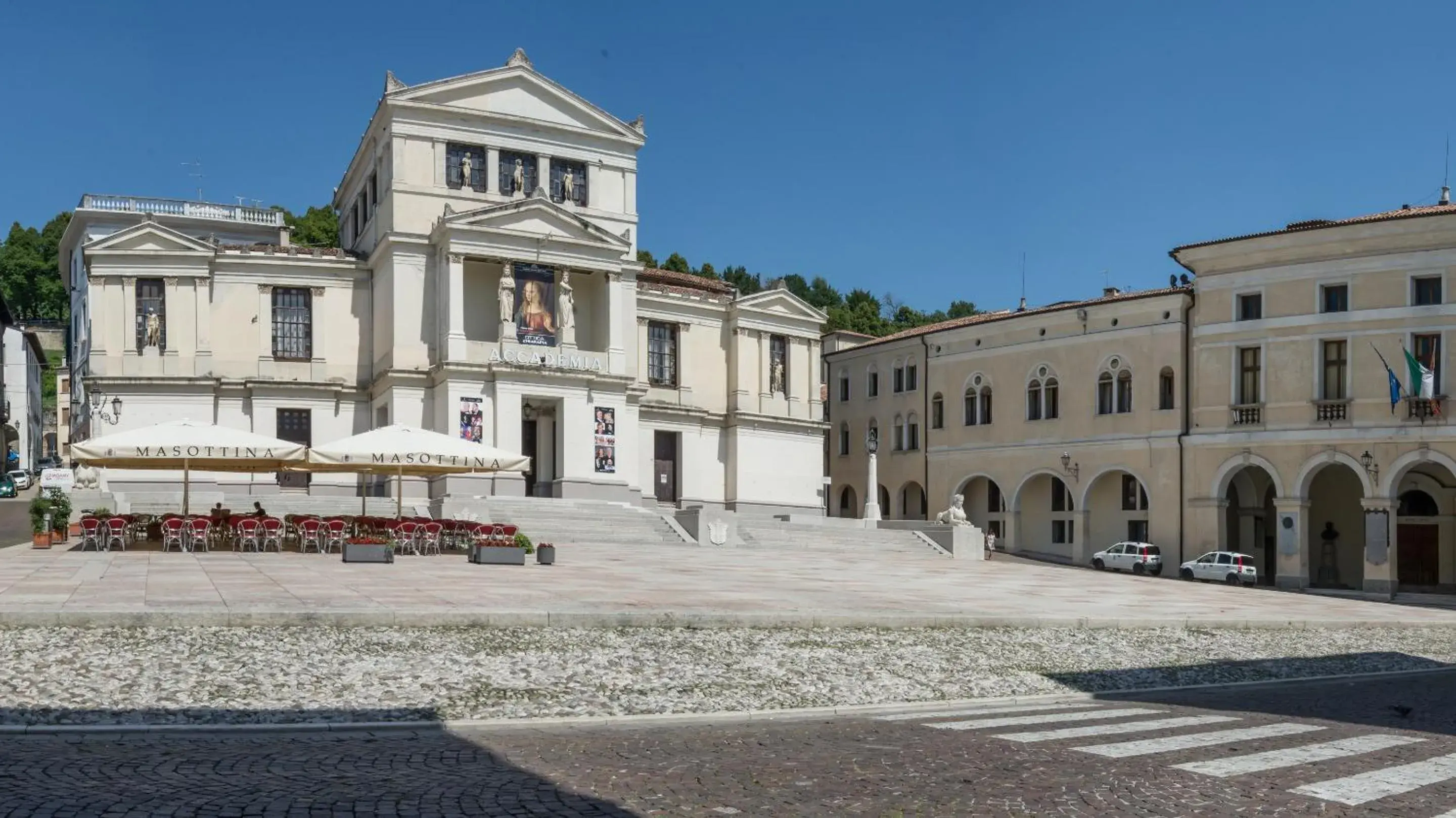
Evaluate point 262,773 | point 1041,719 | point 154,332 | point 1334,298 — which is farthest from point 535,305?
point 262,773

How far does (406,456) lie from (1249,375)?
30.3 m

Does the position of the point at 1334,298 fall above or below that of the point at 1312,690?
above

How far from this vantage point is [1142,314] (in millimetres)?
51344

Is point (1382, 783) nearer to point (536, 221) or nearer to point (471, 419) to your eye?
point (471, 419)

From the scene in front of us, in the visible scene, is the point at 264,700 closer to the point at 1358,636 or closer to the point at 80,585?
the point at 80,585

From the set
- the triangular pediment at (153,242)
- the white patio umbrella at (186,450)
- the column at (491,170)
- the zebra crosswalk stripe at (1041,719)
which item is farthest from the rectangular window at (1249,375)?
the triangular pediment at (153,242)

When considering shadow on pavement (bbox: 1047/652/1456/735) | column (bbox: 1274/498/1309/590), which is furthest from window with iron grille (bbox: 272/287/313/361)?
shadow on pavement (bbox: 1047/652/1456/735)

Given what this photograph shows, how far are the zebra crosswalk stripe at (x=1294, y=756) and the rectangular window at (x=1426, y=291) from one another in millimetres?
35352

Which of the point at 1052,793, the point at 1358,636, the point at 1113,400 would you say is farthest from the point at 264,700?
the point at 1113,400

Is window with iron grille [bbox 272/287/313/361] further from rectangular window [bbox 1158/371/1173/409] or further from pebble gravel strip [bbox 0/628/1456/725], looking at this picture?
pebble gravel strip [bbox 0/628/1456/725]

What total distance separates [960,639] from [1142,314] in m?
34.4

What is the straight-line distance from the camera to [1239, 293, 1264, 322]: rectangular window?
47031mm

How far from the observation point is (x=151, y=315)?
51375mm

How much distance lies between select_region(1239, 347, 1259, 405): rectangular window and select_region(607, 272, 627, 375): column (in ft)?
74.8
